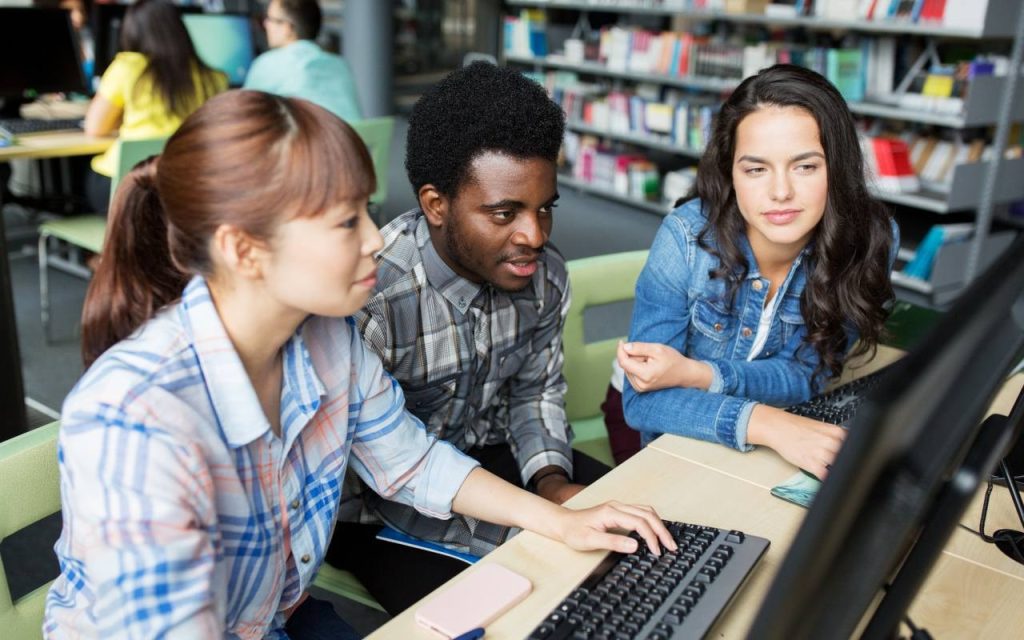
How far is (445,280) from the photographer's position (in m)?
1.42

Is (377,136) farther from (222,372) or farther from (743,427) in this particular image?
(222,372)

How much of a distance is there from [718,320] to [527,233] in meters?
0.42

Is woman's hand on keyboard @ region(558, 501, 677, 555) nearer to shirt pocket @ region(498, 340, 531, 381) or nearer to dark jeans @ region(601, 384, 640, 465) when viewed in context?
shirt pocket @ region(498, 340, 531, 381)

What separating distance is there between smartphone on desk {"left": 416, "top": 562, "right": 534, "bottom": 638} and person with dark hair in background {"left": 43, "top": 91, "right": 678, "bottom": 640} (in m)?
0.11

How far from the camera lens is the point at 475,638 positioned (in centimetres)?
86

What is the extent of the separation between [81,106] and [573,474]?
351 cm

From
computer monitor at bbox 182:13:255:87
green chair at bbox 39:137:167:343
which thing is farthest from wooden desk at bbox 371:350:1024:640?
computer monitor at bbox 182:13:255:87

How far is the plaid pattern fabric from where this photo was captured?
796 mm

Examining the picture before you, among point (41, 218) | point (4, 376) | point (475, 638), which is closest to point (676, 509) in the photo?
point (475, 638)

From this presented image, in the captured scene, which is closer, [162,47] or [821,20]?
[162,47]

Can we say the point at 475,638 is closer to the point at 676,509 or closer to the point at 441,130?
the point at 676,509

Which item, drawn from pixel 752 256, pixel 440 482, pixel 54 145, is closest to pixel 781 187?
pixel 752 256

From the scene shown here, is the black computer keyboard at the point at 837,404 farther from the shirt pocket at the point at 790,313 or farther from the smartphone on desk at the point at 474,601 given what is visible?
the smartphone on desk at the point at 474,601

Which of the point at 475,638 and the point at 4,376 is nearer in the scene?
the point at 475,638
